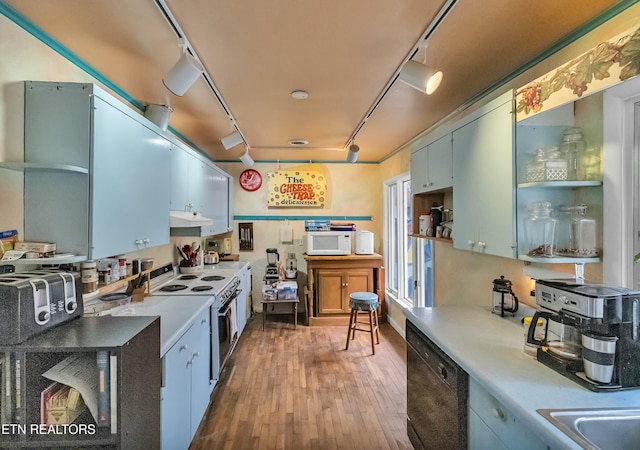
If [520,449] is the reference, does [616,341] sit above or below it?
above

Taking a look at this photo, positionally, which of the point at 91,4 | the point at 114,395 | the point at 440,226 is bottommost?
the point at 114,395

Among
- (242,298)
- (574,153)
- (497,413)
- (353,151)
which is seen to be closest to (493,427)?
Answer: (497,413)

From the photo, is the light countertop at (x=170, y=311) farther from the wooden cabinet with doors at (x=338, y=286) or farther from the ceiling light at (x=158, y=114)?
the wooden cabinet with doors at (x=338, y=286)

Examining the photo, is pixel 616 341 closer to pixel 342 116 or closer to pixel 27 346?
pixel 27 346

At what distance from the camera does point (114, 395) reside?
121 centimetres

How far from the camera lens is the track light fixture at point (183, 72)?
1608 millimetres

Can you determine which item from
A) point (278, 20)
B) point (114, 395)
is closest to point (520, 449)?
point (114, 395)

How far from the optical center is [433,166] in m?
2.62

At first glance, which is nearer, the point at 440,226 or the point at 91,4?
the point at 91,4

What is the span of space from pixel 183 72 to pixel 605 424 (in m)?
2.19

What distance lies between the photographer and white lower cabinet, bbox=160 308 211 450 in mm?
1705

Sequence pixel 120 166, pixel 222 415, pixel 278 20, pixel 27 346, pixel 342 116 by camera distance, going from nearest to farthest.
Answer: pixel 27 346 < pixel 278 20 < pixel 120 166 < pixel 222 415 < pixel 342 116

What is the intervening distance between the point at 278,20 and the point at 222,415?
2.68m

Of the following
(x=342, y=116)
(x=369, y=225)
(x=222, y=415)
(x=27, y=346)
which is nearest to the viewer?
(x=27, y=346)
